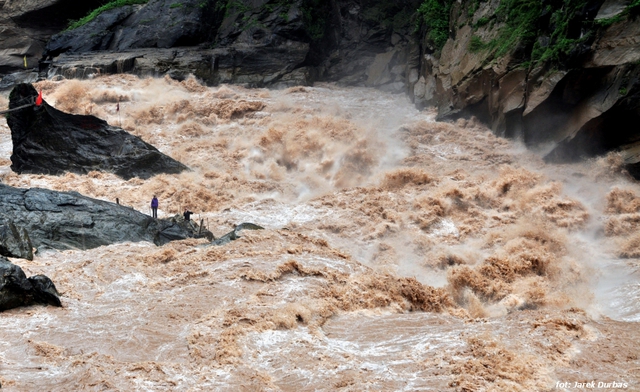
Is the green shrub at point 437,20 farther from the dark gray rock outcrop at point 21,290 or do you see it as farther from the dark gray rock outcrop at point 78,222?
the dark gray rock outcrop at point 21,290

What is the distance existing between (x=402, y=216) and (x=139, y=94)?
1598cm

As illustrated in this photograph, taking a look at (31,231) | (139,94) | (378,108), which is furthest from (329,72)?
(31,231)

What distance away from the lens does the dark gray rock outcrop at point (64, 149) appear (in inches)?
771

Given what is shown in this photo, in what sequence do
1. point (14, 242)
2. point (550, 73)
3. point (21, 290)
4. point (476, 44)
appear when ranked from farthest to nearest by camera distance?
point (476, 44)
point (550, 73)
point (14, 242)
point (21, 290)

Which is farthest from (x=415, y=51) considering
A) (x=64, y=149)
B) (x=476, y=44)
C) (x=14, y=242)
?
(x=14, y=242)

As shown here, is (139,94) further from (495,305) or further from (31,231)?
(495,305)

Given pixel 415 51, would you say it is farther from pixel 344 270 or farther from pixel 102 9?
pixel 344 270

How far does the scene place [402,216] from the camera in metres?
16.4

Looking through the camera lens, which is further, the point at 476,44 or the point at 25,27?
the point at 25,27

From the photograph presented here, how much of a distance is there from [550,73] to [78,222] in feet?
47.6

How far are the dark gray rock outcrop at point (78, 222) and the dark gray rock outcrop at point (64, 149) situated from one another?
457cm

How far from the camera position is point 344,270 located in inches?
482

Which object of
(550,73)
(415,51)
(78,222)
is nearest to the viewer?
(78,222)

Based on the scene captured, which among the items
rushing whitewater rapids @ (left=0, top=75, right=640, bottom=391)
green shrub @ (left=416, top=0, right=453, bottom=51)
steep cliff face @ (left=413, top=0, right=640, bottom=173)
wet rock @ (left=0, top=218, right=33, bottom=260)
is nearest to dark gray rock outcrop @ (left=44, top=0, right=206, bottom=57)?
rushing whitewater rapids @ (left=0, top=75, right=640, bottom=391)
